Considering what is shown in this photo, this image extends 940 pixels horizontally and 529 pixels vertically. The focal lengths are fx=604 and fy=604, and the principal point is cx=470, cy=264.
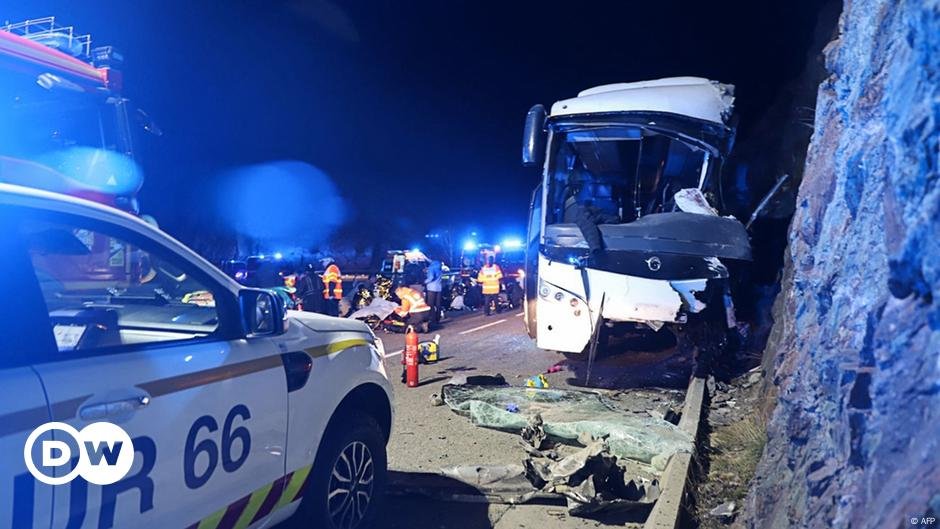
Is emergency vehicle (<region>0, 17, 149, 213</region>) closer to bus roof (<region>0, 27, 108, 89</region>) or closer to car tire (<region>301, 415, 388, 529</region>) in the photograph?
bus roof (<region>0, 27, 108, 89</region>)

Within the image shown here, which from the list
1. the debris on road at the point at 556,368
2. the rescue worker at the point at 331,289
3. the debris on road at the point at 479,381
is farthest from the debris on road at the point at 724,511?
the rescue worker at the point at 331,289

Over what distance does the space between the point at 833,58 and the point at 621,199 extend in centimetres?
531

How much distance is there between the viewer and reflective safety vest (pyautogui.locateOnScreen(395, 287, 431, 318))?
1262 centimetres

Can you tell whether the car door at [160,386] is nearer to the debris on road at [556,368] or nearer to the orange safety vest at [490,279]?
the debris on road at [556,368]

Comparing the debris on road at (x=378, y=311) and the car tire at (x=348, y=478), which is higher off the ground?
the car tire at (x=348, y=478)

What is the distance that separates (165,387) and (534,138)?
6.04 meters

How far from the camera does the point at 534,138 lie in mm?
7555

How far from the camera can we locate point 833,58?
333cm

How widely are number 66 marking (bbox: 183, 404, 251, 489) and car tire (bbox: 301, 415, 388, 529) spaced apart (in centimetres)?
65

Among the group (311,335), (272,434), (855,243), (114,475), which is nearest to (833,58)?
(855,243)

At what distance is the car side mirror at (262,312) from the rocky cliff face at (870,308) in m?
2.30

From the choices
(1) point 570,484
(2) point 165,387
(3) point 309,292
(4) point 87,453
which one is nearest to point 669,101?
(1) point 570,484

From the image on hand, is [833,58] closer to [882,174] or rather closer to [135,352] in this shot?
[882,174]

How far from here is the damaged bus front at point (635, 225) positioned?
6.71 meters
